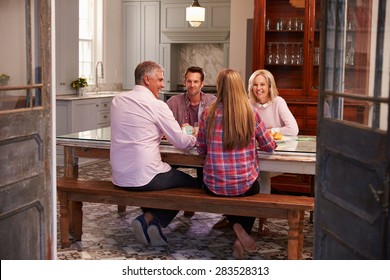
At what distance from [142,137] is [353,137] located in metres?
2.32

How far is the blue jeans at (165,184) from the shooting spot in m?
4.89

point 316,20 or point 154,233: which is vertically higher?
point 316,20

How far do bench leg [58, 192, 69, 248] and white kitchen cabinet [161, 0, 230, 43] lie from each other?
6.22 m

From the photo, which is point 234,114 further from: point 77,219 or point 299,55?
point 299,55

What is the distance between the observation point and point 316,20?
7.46m

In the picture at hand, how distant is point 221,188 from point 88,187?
3.33 ft

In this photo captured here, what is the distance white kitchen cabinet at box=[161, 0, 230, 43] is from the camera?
10.7 meters

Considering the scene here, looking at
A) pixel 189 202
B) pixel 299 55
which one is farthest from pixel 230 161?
pixel 299 55

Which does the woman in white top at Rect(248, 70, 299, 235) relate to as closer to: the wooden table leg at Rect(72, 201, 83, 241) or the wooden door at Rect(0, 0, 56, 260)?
the wooden table leg at Rect(72, 201, 83, 241)

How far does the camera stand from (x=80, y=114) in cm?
880

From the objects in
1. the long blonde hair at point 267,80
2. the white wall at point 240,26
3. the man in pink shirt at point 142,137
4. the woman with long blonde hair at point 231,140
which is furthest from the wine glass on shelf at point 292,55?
the woman with long blonde hair at point 231,140

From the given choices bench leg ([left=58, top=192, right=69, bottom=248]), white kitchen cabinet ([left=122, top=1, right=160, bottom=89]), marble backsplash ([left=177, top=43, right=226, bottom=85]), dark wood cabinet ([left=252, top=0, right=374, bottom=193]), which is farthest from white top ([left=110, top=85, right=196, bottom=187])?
marble backsplash ([left=177, top=43, right=226, bottom=85])
